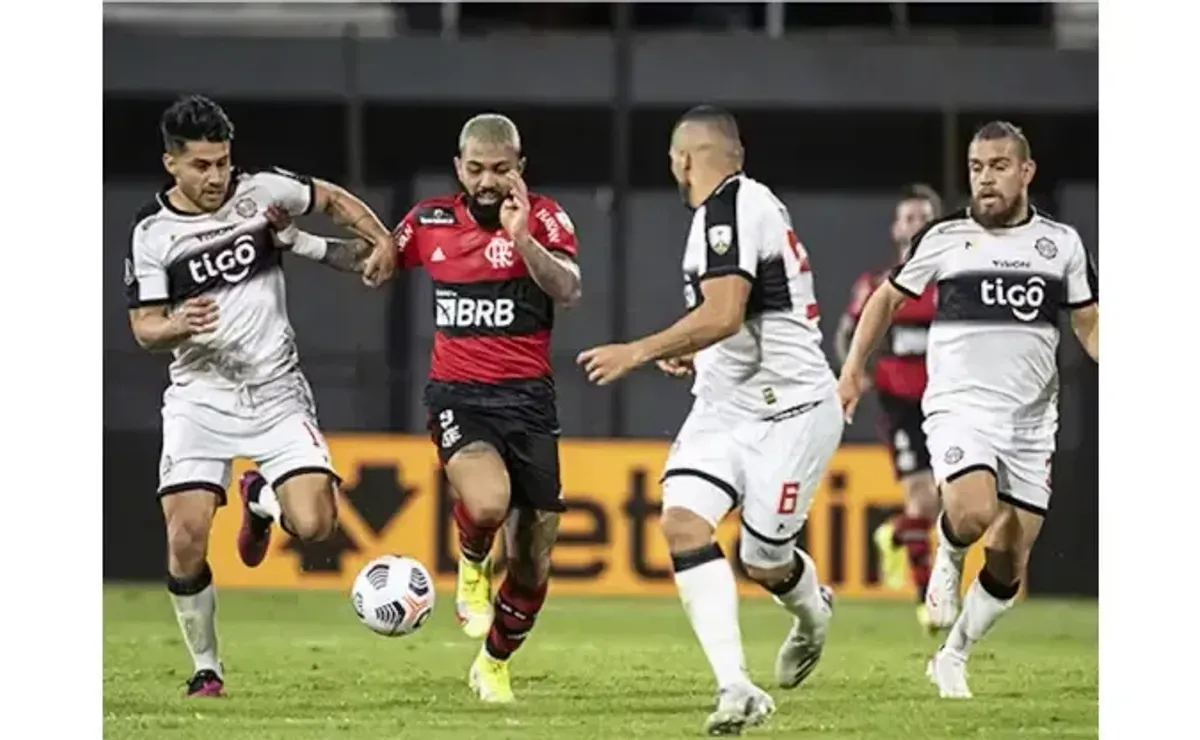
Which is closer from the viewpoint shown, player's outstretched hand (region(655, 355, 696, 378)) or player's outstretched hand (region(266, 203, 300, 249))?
player's outstretched hand (region(655, 355, 696, 378))

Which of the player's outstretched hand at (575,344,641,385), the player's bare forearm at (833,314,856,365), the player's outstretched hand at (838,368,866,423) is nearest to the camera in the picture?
the player's outstretched hand at (575,344,641,385)

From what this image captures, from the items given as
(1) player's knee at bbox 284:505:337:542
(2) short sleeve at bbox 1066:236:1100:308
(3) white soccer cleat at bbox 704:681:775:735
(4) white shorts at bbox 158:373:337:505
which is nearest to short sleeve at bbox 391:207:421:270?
(4) white shorts at bbox 158:373:337:505

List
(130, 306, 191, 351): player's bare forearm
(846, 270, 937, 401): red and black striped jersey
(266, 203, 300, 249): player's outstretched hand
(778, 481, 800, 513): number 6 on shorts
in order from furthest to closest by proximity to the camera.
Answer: (846, 270, 937, 401): red and black striped jersey → (266, 203, 300, 249): player's outstretched hand → (130, 306, 191, 351): player's bare forearm → (778, 481, 800, 513): number 6 on shorts

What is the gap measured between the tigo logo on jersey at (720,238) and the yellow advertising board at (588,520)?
1.76m

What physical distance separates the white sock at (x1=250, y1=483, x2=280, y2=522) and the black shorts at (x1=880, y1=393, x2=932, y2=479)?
9.33 ft

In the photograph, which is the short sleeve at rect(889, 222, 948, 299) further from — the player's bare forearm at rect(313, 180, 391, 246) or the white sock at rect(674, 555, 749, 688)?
the player's bare forearm at rect(313, 180, 391, 246)

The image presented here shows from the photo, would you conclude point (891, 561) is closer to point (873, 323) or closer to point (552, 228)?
point (873, 323)

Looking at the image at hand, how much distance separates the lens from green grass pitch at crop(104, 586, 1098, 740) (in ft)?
23.4

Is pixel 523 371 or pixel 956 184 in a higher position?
pixel 956 184

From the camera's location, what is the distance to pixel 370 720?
7.21m

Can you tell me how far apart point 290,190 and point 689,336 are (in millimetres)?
1660

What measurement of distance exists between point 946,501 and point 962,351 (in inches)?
18.3
